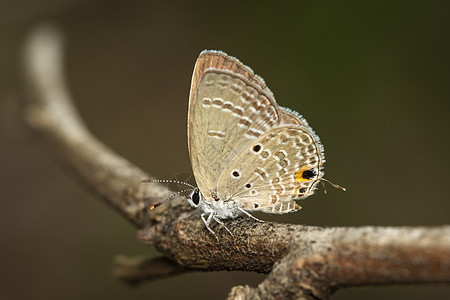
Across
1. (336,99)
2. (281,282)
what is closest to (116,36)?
(336,99)

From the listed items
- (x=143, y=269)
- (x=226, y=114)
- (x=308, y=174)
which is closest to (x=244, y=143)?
(x=226, y=114)

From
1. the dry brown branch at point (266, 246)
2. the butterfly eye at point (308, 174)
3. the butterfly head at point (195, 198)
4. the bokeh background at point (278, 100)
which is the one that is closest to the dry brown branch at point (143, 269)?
the dry brown branch at point (266, 246)

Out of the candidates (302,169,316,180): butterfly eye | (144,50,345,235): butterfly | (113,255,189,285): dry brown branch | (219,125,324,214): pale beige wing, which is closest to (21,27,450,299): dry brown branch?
(113,255,189,285): dry brown branch

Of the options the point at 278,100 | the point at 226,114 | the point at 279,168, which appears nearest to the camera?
the point at 226,114

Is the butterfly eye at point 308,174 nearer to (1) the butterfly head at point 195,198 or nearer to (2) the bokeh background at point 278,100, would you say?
(1) the butterfly head at point 195,198

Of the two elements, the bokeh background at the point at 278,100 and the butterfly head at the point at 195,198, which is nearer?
the butterfly head at the point at 195,198

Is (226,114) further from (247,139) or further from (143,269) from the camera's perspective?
(143,269)
